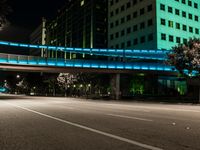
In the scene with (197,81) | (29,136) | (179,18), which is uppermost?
(179,18)

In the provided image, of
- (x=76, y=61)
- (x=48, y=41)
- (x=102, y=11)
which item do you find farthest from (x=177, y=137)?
(x=48, y=41)

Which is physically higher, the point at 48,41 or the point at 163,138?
the point at 48,41

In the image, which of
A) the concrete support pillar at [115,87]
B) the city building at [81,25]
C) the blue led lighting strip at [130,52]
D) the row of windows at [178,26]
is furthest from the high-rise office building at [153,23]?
the concrete support pillar at [115,87]

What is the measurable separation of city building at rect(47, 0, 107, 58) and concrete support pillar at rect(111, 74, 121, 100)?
5598 cm

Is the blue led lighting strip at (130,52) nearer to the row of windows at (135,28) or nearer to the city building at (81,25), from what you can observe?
the row of windows at (135,28)

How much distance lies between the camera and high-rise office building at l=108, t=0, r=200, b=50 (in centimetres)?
8207

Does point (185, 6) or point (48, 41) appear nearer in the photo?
point (185, 6)

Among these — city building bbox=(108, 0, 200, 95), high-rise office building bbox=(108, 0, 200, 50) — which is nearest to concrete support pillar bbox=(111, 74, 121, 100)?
city building bbox=(108, 0, 200, 95)

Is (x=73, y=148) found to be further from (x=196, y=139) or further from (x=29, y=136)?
(x=196, y=139)

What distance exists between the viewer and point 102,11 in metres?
120

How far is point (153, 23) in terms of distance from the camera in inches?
3228

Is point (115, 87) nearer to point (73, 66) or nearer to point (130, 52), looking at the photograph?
point (73, 66)

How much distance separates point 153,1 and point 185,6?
14.0 meters

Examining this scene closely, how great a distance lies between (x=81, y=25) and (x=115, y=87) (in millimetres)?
74983
